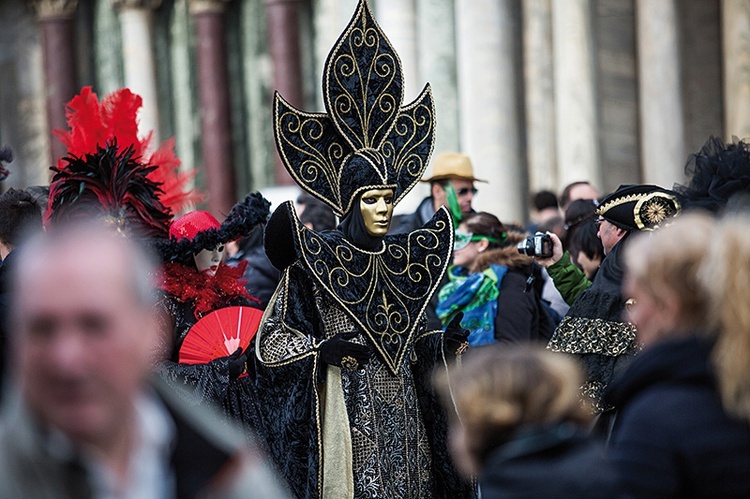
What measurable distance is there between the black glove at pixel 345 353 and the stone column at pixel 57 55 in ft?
40.6

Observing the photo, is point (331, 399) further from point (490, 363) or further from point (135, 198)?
point (490, 363)

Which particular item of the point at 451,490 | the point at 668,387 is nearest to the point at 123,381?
the point at 668,387

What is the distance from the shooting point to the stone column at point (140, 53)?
52.1ft

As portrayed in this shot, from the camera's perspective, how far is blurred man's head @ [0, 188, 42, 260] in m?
4.96

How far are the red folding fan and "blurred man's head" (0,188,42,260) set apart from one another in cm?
76

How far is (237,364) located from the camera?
4.92m

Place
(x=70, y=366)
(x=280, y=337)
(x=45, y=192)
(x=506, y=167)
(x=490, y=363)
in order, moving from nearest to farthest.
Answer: (x=70, y=366)
(x=490, y=363)
(x=280, y=337)
(x=45, y=192)
(x=506, y=167)

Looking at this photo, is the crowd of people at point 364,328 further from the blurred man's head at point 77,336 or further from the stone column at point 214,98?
the stone column at point 214,98

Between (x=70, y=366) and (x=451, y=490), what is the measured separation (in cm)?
323

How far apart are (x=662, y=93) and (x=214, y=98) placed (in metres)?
7.22

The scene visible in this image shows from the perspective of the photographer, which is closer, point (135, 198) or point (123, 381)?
point (123, 381)

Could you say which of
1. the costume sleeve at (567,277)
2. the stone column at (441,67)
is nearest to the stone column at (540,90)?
the stone column at (441,67)

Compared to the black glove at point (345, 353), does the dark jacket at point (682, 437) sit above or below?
above

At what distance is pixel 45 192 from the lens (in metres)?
6.89
